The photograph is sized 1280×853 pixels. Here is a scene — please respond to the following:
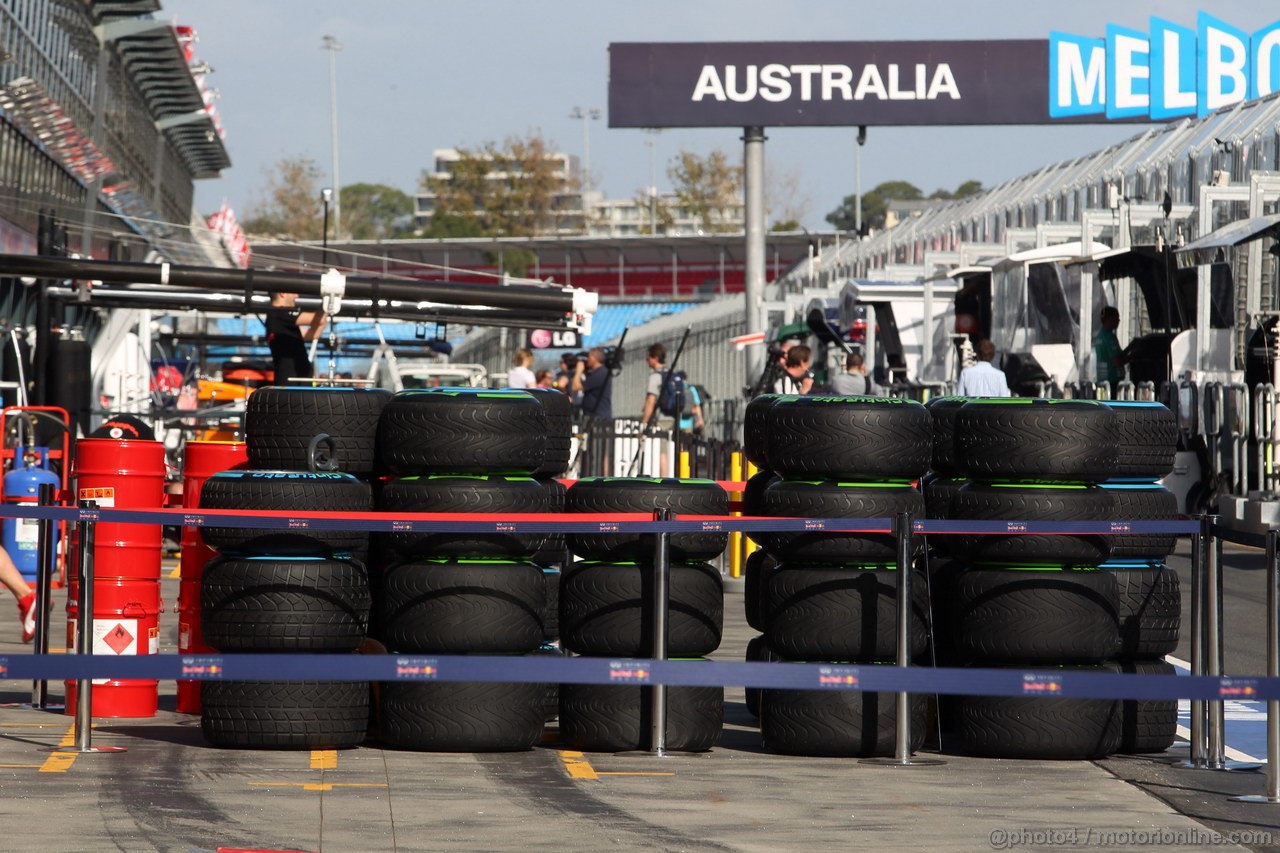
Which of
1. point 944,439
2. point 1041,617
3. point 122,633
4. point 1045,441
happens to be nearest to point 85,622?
point 122,633

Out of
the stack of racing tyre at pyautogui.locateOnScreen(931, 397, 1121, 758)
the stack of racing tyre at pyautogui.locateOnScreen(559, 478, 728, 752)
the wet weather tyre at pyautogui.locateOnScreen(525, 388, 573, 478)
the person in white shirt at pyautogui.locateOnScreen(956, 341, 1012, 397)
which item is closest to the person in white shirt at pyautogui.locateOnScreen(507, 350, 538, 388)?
the person in white shirt at pyautogui.locateOnScreen(956, 341, 1012, 397)

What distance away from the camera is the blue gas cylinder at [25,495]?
14945mm

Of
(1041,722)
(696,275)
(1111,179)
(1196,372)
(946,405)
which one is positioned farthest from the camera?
(696,275)

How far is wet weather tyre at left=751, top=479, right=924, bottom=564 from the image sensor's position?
313 inches

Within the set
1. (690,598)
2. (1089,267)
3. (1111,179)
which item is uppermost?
(1111,179)

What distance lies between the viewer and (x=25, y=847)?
5918 mm

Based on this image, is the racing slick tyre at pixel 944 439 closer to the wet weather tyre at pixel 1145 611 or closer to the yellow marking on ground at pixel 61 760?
the wet weather tyre at pixel 1145 611

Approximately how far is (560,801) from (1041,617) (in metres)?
2.27

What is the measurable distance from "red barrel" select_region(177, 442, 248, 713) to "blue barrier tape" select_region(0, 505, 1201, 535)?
98 cm

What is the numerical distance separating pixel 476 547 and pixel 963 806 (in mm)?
2314

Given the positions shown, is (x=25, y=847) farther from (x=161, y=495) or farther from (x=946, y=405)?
(x=946, y=405)

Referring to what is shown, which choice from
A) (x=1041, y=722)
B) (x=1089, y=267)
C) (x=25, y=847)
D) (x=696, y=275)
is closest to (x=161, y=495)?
(x=25, y=847)

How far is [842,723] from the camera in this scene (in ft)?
26.0

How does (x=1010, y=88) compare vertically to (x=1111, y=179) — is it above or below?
above
